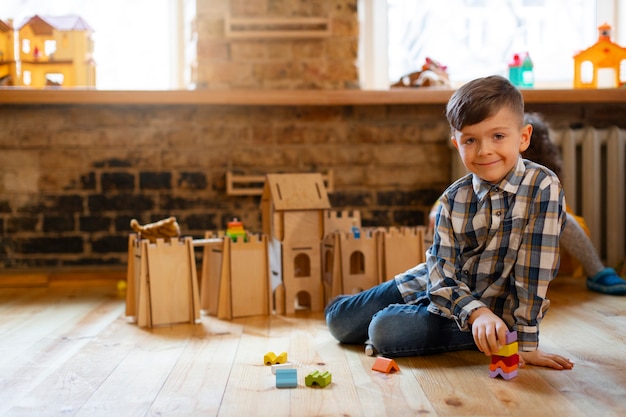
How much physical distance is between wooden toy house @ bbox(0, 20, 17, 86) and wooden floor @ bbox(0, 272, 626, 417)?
1211 mm

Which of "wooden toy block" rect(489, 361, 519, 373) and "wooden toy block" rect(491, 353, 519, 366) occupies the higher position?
"wooden toy block" rect(491, 353, 519, 366)

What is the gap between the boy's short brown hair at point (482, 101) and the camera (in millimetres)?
1583

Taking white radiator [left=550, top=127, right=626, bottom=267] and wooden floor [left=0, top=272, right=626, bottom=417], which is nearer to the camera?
wooden floor [left=0, top=272, right=626, bottom=417]

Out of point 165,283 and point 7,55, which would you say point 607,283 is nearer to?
point 165,283

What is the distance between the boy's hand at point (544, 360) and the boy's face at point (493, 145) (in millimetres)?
418

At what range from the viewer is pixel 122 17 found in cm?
333

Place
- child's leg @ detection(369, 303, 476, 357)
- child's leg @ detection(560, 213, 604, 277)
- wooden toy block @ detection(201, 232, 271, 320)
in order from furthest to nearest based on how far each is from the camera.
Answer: child's leg @ detection(560, 213, 604, 277) → wooden toy block @ detection(201, 232, 271, 320) → child's leg @ detection(369, 303, 476, 357)

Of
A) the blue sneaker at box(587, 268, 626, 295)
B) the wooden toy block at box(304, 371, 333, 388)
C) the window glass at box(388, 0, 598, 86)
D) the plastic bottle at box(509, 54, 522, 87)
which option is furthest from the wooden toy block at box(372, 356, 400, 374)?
the window glass at box(388, 0, 598, 86)

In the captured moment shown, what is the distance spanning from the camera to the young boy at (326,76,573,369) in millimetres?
1580

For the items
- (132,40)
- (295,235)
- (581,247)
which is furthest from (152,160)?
(581,247)

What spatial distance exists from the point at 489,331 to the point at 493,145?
411 mm

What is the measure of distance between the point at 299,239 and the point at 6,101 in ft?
4.69

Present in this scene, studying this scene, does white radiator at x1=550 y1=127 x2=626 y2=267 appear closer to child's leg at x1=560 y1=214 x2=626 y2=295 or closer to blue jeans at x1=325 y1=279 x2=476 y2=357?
child's leg at x1=560 y1=214 x2=626 y2=295

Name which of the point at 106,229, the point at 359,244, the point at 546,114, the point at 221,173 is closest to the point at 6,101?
the point at 106,229
